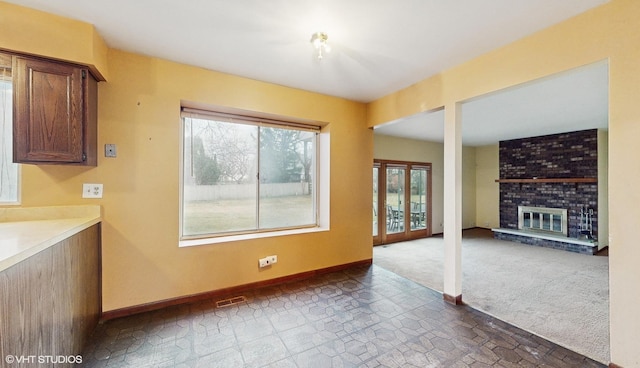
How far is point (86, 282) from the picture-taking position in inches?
79.8

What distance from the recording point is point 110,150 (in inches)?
94.3

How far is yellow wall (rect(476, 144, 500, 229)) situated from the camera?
7.01 metres

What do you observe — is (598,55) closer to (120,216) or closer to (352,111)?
(352,111)

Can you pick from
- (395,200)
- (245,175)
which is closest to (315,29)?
(245,175)

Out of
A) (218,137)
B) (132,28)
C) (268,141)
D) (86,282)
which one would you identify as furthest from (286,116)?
(86,282)

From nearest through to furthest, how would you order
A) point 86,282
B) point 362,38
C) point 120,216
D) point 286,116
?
point 86,282, point 362,38, point 120,216, point 286,116

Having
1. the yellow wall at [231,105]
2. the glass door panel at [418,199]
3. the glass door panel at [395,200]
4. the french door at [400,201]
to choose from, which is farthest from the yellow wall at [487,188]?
the yellow wall at [231,105]

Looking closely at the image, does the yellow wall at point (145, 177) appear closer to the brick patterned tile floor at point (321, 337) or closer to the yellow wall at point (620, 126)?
the brick patterned tile floor at point (321, 337)

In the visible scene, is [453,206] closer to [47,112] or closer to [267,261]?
[267,261]

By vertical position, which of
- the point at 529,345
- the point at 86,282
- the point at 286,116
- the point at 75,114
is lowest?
the point at 529,345

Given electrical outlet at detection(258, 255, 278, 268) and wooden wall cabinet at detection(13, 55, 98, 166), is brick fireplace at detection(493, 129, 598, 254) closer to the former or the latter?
electrical outlet at detection(258, 255, 278, 268)

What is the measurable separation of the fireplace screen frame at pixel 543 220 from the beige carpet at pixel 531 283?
88 cm

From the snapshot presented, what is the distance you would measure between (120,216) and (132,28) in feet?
5.62

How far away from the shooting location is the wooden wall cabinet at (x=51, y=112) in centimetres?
188
